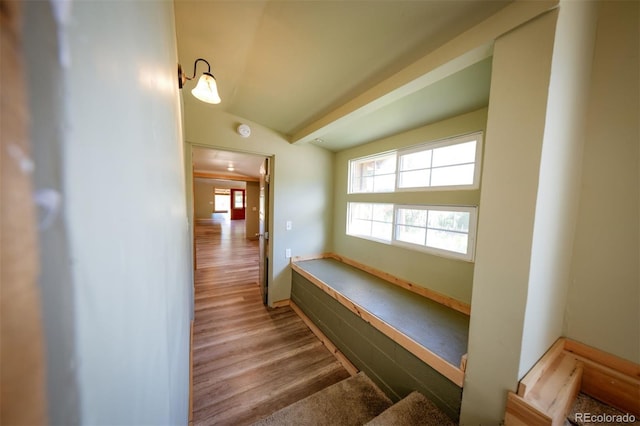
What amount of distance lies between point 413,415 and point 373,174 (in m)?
2.11

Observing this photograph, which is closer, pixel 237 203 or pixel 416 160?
pixel 416 160

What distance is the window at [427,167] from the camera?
66.2 inches

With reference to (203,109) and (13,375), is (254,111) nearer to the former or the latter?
(203,109)

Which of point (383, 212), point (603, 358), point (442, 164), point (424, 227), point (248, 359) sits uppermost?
point (442, 164)

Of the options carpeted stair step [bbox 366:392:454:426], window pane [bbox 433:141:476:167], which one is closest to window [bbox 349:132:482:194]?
window pane [bbox 433:141:476:167]

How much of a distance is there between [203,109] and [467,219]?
263 cm

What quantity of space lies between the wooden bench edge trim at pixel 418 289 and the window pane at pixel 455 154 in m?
1.12

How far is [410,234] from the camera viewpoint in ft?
6.99

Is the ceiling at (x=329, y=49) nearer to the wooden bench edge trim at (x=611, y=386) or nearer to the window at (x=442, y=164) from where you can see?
the window at (x=442, y=164)

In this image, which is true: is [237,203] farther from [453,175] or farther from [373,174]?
[453,175]

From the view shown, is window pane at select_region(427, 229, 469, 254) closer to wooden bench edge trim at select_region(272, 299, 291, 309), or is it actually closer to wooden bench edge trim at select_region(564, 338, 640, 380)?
wooden bench edge trim at select_region(564, 338, 640, 380)

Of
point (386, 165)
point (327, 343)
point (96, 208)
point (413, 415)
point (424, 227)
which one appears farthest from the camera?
point (386, 165)

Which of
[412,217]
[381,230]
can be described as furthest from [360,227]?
[412,217]

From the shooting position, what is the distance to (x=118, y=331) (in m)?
0.27
